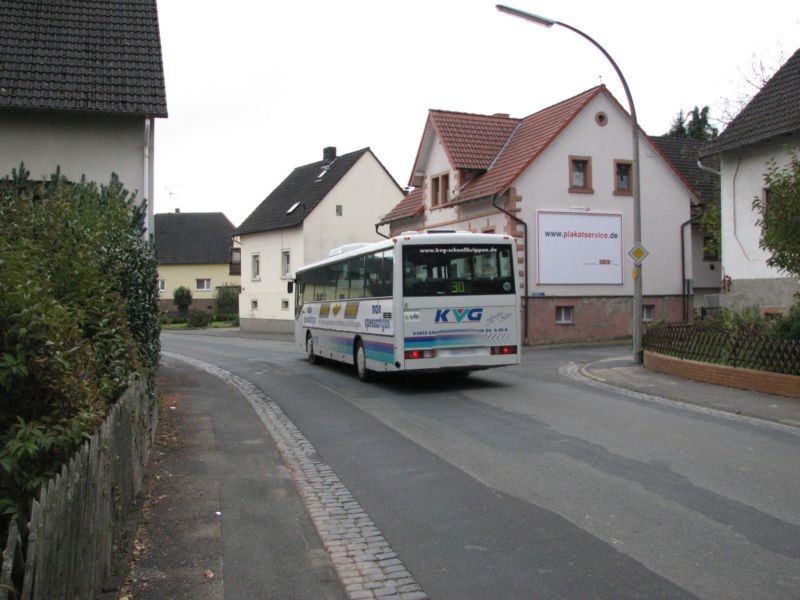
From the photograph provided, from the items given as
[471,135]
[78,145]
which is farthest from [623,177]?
[78,145]

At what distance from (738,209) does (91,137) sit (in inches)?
742

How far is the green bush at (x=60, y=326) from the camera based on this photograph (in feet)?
15.1

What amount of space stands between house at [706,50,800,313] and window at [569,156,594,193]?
536 centimetres

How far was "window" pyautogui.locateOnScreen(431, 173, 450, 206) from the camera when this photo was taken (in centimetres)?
3344

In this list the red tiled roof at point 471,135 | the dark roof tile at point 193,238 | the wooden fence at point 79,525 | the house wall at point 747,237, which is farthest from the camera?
the dark roof tile at point 193,238

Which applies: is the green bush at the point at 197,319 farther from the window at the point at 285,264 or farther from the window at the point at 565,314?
the window at the point at 565,314

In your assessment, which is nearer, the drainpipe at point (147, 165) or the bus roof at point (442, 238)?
the bus roof at point (442, 238)

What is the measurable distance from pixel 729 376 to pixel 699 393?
1103 millimetres

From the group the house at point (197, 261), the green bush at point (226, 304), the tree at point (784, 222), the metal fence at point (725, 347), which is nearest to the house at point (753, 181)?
the metal fence at point (725, 347)

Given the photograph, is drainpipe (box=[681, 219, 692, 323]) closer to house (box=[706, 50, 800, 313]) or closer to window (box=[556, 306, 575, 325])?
window (box=[556, 306, 575, 325])

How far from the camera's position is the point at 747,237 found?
24469mm

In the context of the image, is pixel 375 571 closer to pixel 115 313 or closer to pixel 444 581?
pixel 444 581

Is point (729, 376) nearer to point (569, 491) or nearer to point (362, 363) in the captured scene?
point (362, 363)

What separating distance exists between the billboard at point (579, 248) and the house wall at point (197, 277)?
46.3 m
